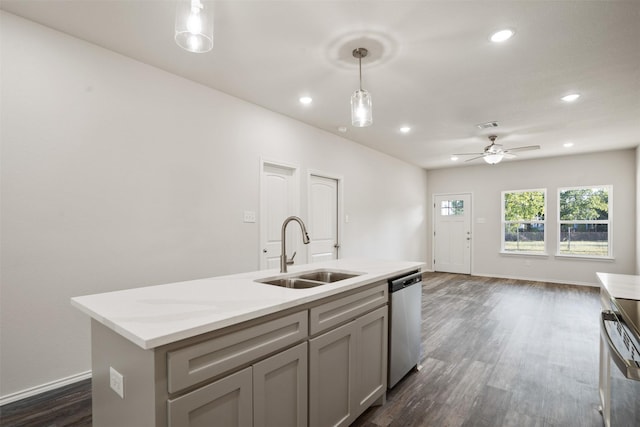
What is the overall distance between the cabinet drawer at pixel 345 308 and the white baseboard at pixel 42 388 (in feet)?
6.91

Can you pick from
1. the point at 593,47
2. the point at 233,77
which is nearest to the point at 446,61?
the point at 593,47

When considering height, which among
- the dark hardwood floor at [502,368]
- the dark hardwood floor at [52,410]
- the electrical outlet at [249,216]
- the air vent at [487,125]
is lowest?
the dark hardwood floor at [502,368]

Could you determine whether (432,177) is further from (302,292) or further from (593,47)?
(302,292)

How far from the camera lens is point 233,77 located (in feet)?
10.2

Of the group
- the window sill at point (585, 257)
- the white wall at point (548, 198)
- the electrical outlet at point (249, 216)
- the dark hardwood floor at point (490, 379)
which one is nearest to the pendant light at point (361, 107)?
the electrical outlet at point (249, 216)

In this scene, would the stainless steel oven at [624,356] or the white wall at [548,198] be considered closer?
the stainless steel oven at [624,356]

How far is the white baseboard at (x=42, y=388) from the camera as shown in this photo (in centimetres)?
217

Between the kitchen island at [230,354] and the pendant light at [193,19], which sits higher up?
Answer: the pendant light at [193,19]

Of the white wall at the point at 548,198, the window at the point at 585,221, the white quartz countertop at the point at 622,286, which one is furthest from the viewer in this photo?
the window at the point at 585,221

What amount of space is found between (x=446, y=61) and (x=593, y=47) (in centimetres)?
109

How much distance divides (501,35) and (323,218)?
3.14 meters

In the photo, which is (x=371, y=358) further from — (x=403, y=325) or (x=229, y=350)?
(x=229, y=350)

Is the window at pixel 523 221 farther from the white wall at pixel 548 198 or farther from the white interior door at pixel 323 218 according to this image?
the white interior door at pixel 323 218

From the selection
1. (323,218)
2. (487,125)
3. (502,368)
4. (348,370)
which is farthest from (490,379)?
(487,125)
